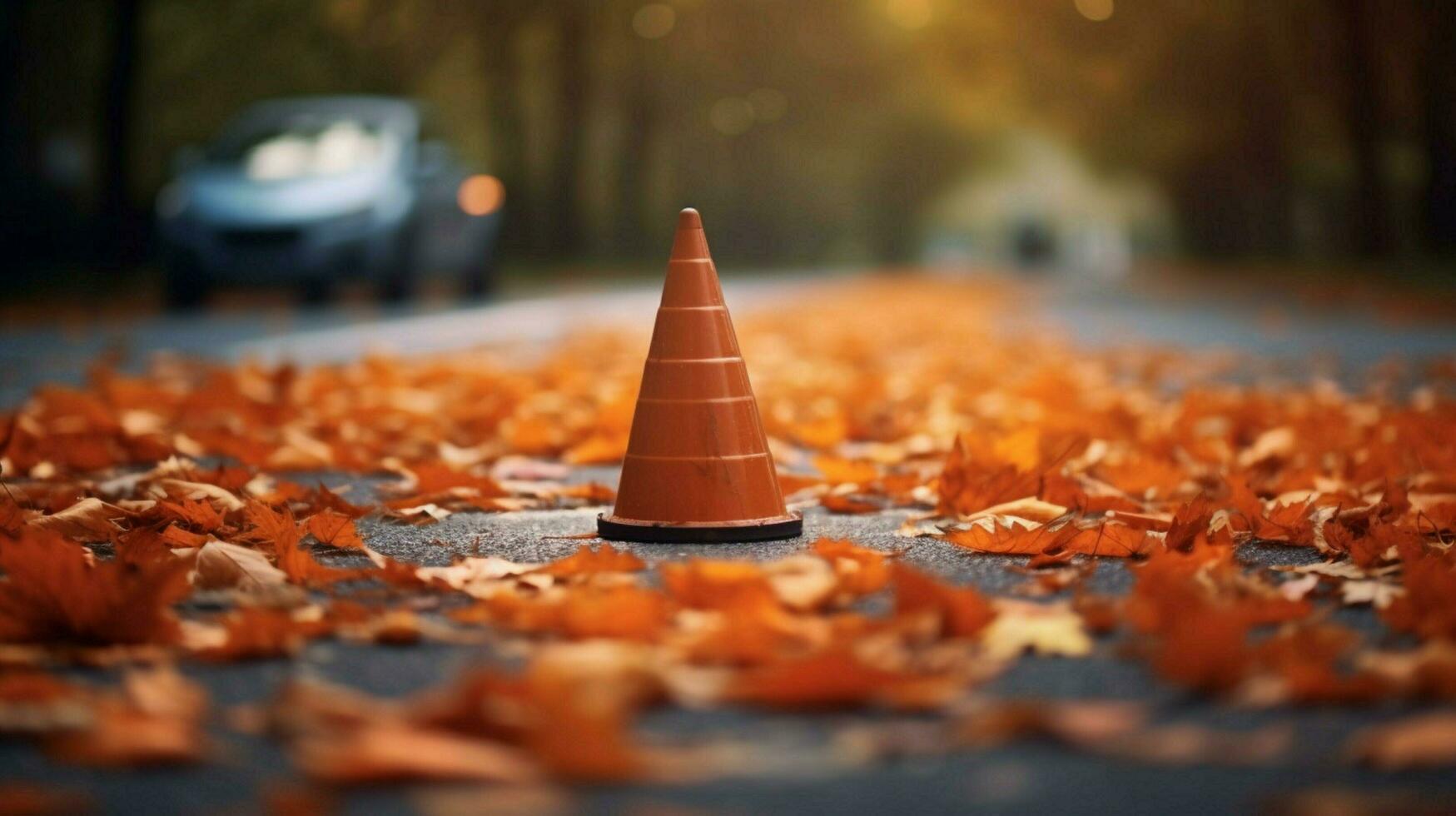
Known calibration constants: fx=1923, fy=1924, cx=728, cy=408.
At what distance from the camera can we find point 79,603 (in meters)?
3.27

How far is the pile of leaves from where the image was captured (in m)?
2.67

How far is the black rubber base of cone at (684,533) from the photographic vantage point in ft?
15.0

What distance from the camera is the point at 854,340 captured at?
13992 millimetres

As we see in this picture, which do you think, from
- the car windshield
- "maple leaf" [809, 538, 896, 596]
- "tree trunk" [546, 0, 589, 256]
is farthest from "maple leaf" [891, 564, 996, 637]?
"tree trunk" [546, 0, 589, 256]

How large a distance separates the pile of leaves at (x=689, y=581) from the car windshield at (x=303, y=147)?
10434mm

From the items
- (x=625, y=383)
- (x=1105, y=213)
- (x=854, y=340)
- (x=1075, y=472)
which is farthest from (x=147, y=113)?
(x=1105, y=213)

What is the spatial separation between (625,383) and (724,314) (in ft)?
14.0

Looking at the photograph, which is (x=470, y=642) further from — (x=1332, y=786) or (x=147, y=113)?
(x=147, y=113)

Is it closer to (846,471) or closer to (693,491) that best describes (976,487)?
(846,471)

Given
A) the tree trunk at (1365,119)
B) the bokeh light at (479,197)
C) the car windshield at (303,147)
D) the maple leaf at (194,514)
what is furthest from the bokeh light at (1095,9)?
the maple leaf at (194,514)

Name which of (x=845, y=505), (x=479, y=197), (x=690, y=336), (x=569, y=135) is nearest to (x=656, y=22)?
(x=569, y=135)

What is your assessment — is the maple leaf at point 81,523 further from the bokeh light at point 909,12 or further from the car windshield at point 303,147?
the bokeh light at point 909,12

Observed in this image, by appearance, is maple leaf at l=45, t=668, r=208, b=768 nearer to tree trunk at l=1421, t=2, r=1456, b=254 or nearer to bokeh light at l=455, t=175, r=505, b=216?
bokeh light at l=455, t=175, r=505, b=216

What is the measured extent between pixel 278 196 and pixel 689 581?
47.1ft
